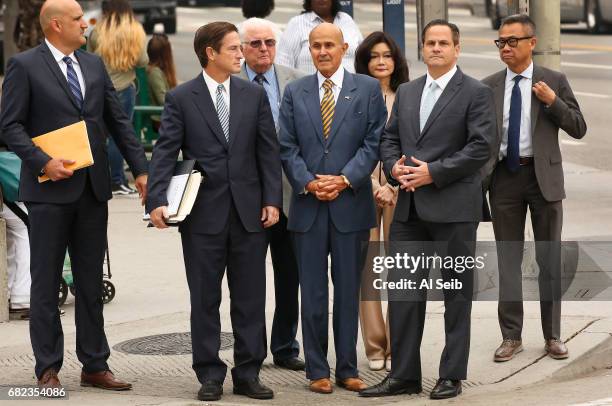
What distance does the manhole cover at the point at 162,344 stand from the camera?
29.9ft

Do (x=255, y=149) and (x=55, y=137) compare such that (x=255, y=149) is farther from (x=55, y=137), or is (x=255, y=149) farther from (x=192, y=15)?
(x=192, y=15)

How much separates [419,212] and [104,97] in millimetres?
1865

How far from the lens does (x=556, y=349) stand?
28.7 ft

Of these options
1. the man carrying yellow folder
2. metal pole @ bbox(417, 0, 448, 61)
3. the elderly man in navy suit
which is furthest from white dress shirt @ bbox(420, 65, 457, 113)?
metal pole @ bbox(417, 0, 448, 61)

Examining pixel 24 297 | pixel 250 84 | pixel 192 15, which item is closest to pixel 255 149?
pixel 250 84

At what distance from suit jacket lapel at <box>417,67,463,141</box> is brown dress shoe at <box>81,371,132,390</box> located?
216 cm

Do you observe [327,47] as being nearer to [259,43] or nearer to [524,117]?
[259,43]

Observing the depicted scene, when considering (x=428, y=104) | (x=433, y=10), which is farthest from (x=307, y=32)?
(x=428, y=104)

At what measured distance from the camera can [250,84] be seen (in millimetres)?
8062

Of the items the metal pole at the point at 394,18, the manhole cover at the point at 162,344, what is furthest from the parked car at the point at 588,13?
the manhole cover at the point at 162,344

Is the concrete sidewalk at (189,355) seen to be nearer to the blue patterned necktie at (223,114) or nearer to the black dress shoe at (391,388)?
the black dress shoe at (391,388)

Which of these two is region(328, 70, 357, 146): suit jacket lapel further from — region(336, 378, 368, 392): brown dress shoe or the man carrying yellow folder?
region(336, 378, 368, 392): brown dress shoe

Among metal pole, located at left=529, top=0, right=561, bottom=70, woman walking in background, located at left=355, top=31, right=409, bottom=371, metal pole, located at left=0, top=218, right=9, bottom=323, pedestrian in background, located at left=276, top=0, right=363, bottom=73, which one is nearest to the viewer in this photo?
woman walking in background, located at left=355, top=31, right=409, bottom=371

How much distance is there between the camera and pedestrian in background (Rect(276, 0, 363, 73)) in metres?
10.6
